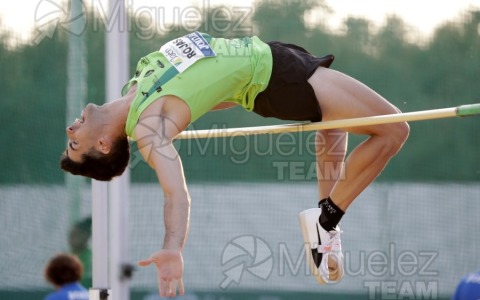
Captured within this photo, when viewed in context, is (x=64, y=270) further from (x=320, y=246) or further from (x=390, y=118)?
(x=390, y=118)

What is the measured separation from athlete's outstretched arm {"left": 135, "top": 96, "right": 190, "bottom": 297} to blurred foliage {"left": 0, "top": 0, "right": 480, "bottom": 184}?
7.94ft

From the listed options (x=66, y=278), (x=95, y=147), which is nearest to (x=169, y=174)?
(x=95, y=147)

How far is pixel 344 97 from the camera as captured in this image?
16.4 feet

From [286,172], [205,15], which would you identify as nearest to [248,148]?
[286,172]

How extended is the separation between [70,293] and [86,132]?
210 cm

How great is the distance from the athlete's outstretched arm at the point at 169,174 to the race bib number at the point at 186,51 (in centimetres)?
18

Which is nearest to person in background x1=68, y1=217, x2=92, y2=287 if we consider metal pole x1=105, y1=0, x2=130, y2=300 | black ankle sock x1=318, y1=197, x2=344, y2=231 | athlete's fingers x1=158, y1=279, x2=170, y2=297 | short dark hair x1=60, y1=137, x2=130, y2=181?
metal pole x1=105, y1=0, x2=130, y2=300

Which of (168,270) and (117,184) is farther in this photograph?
(117,184)

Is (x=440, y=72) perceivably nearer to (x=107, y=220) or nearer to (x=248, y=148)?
(x=248, y=148)

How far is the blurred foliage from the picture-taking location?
23.8 ft

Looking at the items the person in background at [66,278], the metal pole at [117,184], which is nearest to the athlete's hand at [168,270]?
the metal pole at [117,184]

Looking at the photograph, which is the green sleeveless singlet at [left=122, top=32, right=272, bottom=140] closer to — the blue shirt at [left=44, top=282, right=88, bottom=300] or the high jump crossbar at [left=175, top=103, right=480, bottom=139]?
the high jump crossbar at [left=175, top=103, right=480, bottom=139]

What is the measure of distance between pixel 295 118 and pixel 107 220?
114cm

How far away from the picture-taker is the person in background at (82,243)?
7.35 metres
